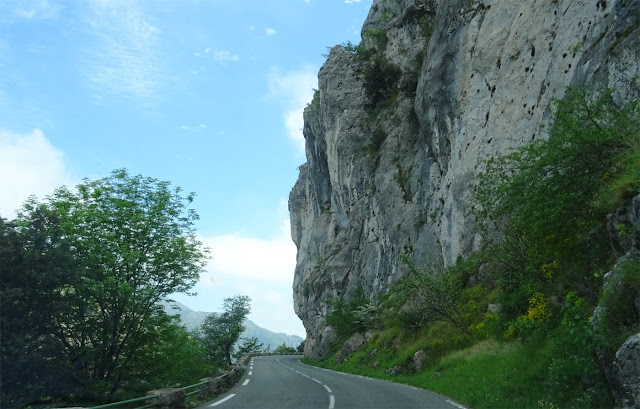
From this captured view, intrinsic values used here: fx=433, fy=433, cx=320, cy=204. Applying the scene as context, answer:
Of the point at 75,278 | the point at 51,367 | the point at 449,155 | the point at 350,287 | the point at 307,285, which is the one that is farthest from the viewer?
the point at 307,285

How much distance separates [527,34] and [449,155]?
959 cm

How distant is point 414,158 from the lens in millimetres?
38281

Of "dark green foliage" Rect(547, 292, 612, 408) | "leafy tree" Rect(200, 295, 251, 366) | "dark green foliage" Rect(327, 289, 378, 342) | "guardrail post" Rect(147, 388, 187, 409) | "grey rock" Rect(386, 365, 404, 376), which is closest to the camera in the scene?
"dark green foliage" Rect(547, 292, 612, 408)

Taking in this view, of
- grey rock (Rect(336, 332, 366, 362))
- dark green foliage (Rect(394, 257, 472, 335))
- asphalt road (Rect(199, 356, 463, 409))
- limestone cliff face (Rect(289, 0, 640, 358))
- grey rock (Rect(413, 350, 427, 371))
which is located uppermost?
limestone cliff face (Rect(289, 0, 640, 358))

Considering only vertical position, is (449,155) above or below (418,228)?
above

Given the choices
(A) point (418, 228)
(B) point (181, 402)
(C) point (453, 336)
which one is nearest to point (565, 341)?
(B) point (181, 402)

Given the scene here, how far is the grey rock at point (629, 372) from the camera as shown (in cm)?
609

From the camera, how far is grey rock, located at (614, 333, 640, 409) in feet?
20.0

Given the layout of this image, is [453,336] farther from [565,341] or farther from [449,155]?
[449,155]

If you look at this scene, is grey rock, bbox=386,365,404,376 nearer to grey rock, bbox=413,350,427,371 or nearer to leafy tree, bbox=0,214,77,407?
grey rock, bbox=413,350,427,371

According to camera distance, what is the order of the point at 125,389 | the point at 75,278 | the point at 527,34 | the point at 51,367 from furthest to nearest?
1. the point at 527,34
2. the point at 125,389
3. the point at 75,278
4. the point at 51,367

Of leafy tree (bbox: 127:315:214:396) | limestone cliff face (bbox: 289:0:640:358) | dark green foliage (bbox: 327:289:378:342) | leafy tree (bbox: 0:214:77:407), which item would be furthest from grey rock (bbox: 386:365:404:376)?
leafy tree (bbox: 0:214:77:407)

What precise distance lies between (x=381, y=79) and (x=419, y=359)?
113 ft

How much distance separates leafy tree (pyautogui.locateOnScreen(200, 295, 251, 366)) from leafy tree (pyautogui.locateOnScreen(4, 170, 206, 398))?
40.4m
